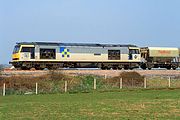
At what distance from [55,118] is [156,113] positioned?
4.87m

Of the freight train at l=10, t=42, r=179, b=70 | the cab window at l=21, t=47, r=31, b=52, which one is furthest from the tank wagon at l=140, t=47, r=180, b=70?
the cab window at l=21, t=47, r=31, b=52

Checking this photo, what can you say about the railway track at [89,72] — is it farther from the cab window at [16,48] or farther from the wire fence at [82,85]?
the cab window at [16,48]

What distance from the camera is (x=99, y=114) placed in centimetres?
1877

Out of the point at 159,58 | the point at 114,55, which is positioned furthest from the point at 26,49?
the point at 159,58

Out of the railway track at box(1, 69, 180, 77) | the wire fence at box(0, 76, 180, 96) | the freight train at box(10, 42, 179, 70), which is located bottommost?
the wire fence at box(0, 76, 180, 96)

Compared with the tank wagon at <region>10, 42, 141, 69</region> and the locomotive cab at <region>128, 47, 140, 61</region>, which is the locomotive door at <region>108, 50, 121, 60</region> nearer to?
the tank wagon at <region>10, 42, 141, 69</region>

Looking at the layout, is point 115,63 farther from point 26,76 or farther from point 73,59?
point 26,76

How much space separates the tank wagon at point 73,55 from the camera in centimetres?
5109

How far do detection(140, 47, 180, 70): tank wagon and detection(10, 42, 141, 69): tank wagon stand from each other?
7.53ft

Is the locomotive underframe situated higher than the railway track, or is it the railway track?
the locomotive underframe

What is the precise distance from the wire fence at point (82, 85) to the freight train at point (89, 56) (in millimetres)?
8718

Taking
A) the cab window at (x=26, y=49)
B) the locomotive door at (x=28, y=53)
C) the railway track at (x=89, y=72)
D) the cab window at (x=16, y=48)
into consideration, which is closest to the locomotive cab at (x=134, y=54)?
the railway track at (x=89, y=72)

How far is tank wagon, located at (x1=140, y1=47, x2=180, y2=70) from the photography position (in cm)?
5972

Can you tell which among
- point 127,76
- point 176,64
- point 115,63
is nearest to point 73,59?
point 115,63
